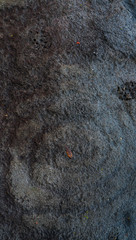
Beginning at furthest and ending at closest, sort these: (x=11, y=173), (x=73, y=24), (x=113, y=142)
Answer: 1. (x=73, y=24)
2. (x=113, y=142)
3. (x=11, y=173)

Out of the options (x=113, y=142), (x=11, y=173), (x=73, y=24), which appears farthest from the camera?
(x=73, y=24)

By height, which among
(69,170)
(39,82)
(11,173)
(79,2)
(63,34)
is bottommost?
(11,173)

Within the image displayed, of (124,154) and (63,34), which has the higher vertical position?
(63,34)

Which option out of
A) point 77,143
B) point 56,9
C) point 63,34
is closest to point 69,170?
point 77,143

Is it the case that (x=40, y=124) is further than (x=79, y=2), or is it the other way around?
(x=79, y=2)

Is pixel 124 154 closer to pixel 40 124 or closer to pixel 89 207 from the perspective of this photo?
pixel 89 207

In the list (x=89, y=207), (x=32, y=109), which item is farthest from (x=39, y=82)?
(x=89, y=207)
